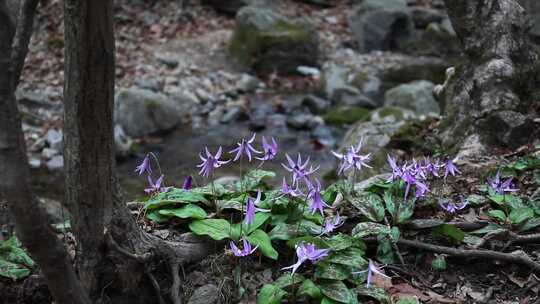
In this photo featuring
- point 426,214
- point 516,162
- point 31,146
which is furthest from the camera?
point 31,146

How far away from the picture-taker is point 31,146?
746 cm

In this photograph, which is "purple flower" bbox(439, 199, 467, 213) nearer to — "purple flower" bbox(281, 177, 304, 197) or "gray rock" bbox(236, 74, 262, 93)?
"purple flower" bbox(281, 177, 304, 197)

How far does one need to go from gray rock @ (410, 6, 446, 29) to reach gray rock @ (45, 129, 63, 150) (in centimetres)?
737

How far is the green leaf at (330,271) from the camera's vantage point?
222 cm

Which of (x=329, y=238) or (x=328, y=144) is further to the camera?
(x=328, y=144)

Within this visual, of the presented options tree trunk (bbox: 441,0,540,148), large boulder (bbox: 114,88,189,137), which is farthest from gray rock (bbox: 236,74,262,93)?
tree trunk (bbox: 441,0,540,148)

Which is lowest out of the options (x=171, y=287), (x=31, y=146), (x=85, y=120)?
(x=31, y=146)

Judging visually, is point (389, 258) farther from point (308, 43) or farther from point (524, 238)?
point (308, 43)

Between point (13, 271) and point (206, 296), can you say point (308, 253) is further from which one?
point (13, 271)

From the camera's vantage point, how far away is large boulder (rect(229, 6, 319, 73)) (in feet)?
32.3

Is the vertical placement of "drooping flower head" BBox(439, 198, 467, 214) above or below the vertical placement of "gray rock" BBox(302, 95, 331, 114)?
above

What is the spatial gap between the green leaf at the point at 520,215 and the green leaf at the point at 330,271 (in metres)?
0.82

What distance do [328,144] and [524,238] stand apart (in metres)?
5.01

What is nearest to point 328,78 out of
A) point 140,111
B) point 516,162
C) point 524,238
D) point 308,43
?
point 308,43
